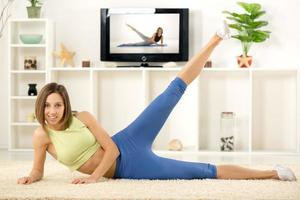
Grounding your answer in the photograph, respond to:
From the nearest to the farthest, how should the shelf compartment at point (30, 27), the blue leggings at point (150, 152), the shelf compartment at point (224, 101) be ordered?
1. the blue leggings at point (150, 152)
2. the shelf compartment at point (224, 101)
3. the shelf compartment at point (30, 27)

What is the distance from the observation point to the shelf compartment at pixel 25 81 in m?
6.88

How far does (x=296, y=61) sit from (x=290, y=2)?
1.94 feet

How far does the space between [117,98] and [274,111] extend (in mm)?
1612

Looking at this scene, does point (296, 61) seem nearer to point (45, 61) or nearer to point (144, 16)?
point (144, 16)

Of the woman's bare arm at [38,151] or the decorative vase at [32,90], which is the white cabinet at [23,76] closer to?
the decorative vase at [32,90]

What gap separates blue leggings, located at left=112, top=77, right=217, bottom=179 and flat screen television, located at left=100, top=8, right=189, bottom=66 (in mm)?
2944

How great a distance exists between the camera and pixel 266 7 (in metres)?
6.60

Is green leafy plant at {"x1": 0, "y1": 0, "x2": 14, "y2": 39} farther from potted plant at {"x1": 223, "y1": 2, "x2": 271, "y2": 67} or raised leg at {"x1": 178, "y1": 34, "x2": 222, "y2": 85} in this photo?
raised leg at {"x1": 178, "y1": 34, "x2": 222, "y2": 85}

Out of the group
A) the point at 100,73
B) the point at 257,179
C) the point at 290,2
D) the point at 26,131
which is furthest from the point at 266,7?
the point at 257,179

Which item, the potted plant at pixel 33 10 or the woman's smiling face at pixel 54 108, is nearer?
the woman's smiling face at pixel 54 108

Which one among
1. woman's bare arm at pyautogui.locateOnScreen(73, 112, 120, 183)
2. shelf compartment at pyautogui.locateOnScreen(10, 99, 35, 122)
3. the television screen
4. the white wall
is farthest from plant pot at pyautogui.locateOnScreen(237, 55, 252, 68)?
woman's bare arm at pyautogui.locateOnScreen(73, 112, 120, 183)

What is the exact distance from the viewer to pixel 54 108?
3.47 meters

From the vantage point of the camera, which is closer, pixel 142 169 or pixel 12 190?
pixel 12 190

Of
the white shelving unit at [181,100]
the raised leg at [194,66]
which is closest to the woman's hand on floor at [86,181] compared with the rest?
the raised leg at [194,66]
